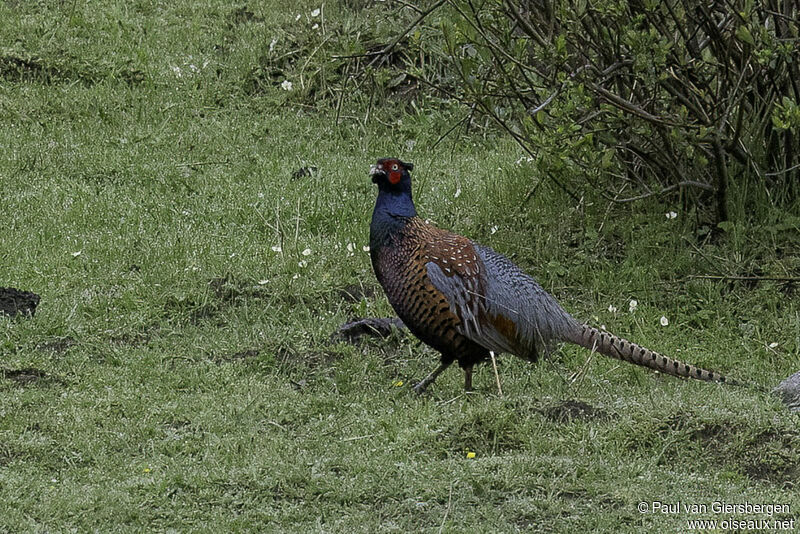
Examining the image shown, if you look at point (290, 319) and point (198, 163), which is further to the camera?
point (198, 163)

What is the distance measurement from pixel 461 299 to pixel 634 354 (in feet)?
3.04

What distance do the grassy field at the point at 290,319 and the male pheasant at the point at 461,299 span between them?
7.8 inches

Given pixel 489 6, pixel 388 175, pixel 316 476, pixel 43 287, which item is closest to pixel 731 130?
pixel 489 6

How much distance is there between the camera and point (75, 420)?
5.50 meters

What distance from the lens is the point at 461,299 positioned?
20.2ft

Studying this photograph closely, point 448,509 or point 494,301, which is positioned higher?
point 494,301

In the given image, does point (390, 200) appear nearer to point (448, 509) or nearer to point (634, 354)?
point (634, 354)

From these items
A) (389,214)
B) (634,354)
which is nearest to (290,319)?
(389,214)

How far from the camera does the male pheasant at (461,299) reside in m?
6.11

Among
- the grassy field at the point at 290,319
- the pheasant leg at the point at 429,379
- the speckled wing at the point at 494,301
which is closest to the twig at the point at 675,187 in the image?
the grassy field at the point at 290,319

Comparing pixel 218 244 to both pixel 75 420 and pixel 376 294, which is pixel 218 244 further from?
pixel 75 420

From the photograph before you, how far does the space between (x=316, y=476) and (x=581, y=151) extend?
8.70 feet

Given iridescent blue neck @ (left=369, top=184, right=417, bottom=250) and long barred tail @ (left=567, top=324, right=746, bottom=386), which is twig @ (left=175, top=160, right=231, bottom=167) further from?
long barred tail @ (left=567, top=324, right=746, bottom=386)

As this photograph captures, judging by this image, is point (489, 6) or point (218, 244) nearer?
point (489, 6)
